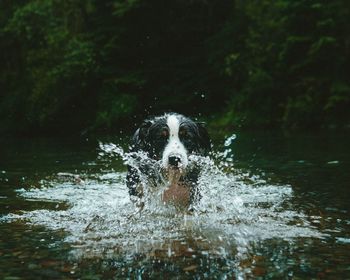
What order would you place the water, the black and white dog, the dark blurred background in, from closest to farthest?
the water, the black and white dog, the dark blurred background

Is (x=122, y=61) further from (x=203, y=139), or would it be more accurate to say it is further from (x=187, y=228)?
(x=187, y=228)

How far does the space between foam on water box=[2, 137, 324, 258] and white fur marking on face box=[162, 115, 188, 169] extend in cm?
25

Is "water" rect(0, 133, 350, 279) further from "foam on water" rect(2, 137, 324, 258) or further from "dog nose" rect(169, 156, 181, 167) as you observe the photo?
"dog nose" rect(169, 156, 181, 167)

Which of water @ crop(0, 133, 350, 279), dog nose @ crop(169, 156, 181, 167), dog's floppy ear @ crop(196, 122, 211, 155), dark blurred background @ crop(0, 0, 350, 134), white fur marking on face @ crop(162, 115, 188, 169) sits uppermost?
dark blurred background @ crop(0, 0, 350, 134)

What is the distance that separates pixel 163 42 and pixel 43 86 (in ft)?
18.7

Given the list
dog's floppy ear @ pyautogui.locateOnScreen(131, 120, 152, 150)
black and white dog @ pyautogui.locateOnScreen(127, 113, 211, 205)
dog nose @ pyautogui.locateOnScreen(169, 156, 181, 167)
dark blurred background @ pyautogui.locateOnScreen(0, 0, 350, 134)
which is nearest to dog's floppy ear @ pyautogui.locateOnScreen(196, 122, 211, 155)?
black and white dog @ pyautogui.locateOnScreen(127, 113, 211, 205)

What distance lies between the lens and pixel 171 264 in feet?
11.0

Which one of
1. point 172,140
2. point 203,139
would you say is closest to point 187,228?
point 172,140

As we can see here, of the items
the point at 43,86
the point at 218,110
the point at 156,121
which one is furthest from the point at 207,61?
the point at 156,121

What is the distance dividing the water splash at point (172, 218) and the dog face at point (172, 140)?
147 mm

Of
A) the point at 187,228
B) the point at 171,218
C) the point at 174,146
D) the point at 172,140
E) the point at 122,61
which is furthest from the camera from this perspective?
the point at 122,61

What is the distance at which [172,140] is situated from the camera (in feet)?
18.8

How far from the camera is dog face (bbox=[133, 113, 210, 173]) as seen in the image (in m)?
5.42

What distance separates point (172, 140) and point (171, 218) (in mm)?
1038
